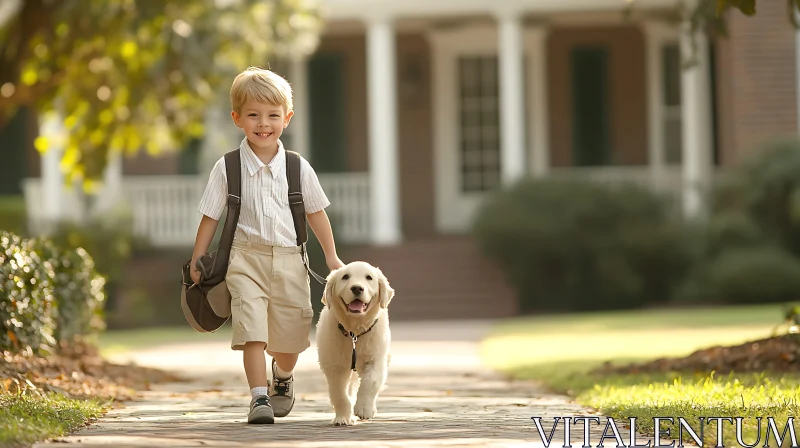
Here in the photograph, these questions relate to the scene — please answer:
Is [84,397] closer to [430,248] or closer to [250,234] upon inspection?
[250,234]

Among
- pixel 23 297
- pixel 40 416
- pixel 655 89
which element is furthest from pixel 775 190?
pixel 40 416

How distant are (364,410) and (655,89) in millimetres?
16921

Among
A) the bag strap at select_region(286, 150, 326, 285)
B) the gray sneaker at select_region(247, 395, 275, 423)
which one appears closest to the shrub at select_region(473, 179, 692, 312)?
the bag strap at select_region(286, 150, 326, 285)

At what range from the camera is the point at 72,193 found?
2195 cm

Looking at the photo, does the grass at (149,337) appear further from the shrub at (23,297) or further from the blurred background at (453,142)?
the shrub at (23,297)

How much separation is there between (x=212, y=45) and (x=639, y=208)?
741 centimetres

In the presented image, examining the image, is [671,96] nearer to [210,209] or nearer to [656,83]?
[656,83]

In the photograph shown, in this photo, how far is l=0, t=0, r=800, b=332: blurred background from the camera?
16.4 meters

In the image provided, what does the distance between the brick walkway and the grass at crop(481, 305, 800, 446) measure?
0.32 metres

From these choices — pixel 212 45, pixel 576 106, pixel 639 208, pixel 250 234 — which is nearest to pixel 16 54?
pixel 212 45

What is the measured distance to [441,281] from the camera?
798 inches

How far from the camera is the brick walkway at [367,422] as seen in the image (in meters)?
6.17

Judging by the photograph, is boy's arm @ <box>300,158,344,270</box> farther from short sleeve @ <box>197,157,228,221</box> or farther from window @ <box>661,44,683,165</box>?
window @ <box>661,44,683,165</box>

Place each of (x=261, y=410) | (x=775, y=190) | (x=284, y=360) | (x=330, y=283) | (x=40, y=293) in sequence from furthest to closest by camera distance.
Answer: (x=775, y=190) → (x=40, y=293) → (x=284, y=360) → (x=261, y=410) → (x=330, y=283)
